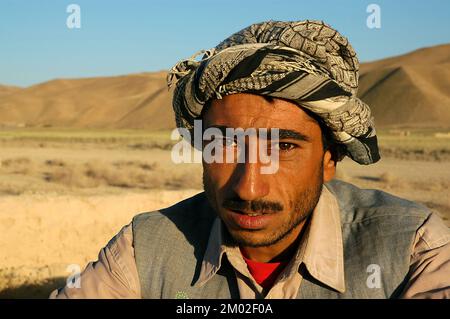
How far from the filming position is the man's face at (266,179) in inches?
89.6

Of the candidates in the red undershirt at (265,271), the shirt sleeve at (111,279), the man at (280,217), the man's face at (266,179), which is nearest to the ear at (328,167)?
the man at (280,217)

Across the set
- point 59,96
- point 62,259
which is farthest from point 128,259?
point 59,96

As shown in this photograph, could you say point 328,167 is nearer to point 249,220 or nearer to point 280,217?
point 280,217

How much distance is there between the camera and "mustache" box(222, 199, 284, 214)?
226cm

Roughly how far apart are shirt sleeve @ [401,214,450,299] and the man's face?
42 centimetres

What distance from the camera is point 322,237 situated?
2404 millimetres

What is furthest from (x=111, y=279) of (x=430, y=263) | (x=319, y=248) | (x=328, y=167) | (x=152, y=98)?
(x=152, y=98)

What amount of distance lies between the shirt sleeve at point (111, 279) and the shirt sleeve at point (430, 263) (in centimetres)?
98

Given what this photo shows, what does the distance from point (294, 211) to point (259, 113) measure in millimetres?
374

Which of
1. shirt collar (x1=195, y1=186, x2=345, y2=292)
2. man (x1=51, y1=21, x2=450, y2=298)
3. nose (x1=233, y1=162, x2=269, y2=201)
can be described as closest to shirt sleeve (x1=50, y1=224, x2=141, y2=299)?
man (x1=51, y1=21, x2=450, y2=298)

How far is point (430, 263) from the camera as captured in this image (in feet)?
7.20

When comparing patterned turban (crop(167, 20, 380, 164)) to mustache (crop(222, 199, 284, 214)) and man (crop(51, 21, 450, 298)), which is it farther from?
mustache (crop(222, 199, 284, 214))

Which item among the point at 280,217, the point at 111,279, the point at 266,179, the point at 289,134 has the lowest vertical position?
the point at 111,279
